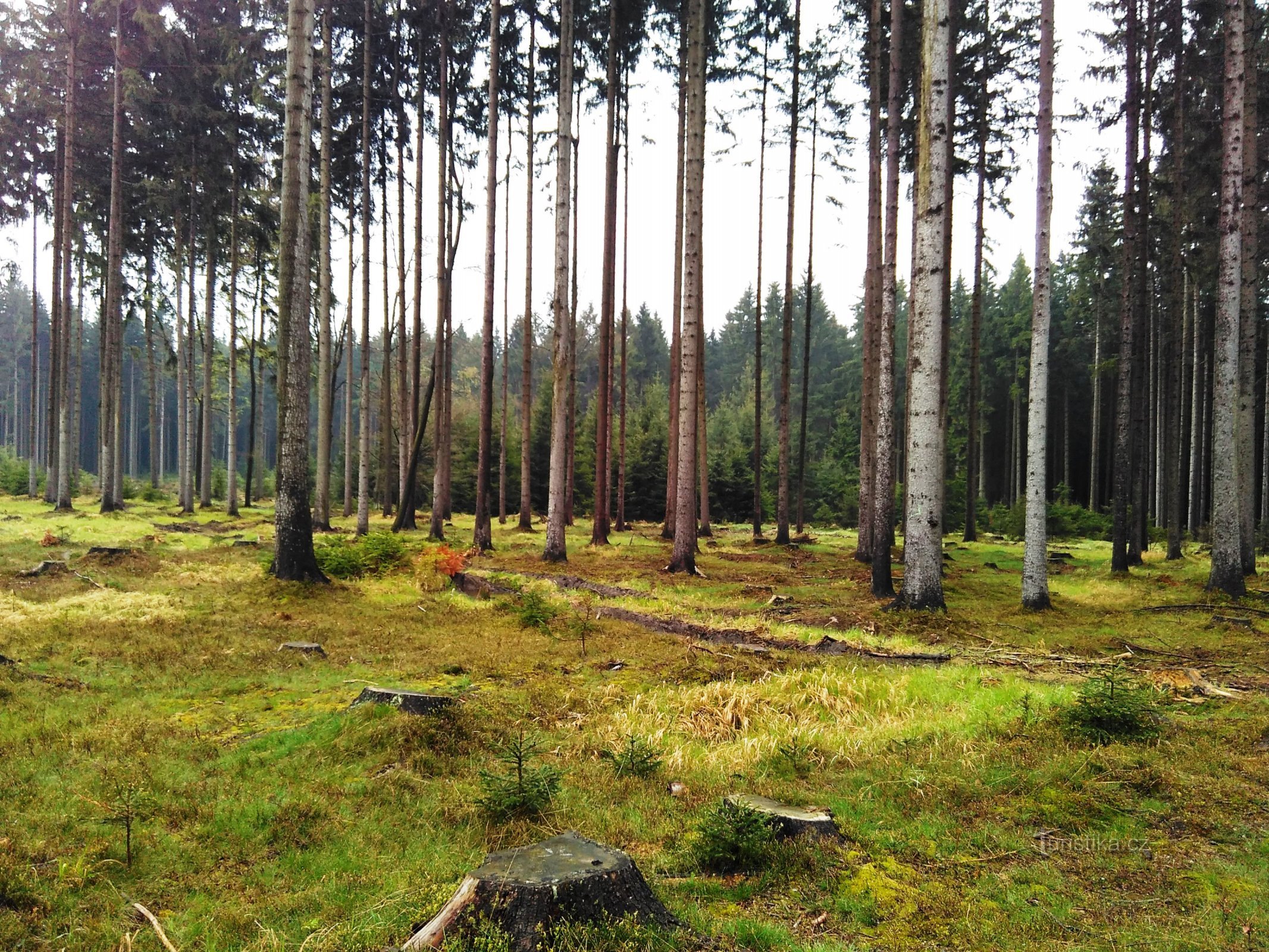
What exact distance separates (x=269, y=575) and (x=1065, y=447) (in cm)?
4646

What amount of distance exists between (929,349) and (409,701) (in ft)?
30.8

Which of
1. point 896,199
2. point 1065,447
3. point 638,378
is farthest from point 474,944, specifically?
point 638,378

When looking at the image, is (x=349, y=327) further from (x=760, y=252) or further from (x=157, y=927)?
(x=157, y=927)

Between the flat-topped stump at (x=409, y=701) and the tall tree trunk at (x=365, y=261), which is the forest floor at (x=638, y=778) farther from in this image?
the tall tree trunk at (x=365, y=261)

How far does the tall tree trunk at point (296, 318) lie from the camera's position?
1254cm

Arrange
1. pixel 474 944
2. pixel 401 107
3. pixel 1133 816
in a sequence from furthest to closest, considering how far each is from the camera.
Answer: pixel 401 107 → pixel 1133 816 → pixel 474 944

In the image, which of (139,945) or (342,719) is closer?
(139,945)

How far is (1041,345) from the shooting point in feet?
39.1

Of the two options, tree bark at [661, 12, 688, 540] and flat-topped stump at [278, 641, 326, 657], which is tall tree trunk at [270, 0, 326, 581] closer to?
flat-topped stump at [278, 641, 326, 657]

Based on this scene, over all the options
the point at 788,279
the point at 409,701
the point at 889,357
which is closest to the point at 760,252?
the point at 788,279

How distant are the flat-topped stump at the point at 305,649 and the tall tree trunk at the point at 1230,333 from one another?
14.9 meters

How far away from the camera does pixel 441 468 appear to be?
23.0 metres

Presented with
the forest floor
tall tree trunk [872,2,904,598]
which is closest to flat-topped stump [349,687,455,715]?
the forest floor

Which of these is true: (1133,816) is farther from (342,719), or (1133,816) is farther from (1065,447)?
(1065,447)
